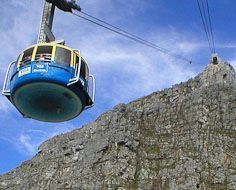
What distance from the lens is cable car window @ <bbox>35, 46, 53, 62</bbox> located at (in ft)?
62.0

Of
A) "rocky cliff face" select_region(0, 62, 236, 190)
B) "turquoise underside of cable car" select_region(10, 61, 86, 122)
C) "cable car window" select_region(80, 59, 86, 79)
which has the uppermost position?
"rocky cliff face" select_region(0, 62, 236, 190)

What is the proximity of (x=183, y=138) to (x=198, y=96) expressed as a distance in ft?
26.4

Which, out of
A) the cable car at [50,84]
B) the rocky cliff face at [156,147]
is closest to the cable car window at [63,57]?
the cable car at [50,84]

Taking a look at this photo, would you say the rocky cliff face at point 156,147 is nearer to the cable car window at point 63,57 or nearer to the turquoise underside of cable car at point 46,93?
the turquoise underside of cable car at point 46,93

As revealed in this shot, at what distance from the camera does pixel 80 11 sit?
755 inches

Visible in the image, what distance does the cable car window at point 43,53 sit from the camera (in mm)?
18905

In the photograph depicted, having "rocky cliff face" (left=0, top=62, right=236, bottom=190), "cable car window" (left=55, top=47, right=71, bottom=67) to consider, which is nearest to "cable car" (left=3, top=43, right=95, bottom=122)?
"cable car window" (left=55, top=47, right=71, bottom=67)

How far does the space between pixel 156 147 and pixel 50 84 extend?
58913 millimetres

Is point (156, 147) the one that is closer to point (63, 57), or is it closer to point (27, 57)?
point (27, 57)

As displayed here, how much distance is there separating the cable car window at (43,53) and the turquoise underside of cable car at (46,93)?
26 cm

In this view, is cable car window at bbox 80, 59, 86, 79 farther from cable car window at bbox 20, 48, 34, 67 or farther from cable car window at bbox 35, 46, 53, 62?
cable car window at bbox 20, 48, 34, 67

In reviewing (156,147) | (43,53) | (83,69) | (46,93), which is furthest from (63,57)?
(156,147)

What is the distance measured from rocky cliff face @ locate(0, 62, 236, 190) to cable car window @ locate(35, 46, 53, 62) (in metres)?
46.7

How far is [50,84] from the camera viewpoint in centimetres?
1778
